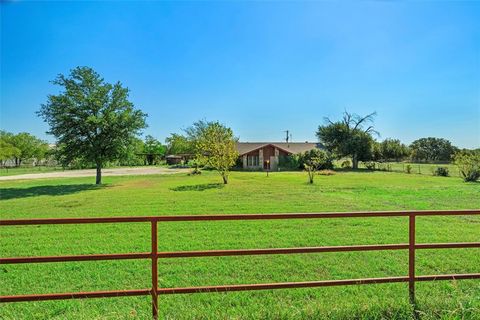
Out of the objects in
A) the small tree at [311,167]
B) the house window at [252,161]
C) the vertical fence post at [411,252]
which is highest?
the house window at [252,161]

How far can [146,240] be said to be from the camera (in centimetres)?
728

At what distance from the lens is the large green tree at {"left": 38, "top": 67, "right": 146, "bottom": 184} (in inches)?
931

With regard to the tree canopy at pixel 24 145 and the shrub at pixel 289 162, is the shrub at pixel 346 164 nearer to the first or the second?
the shrub at pixel 289 162

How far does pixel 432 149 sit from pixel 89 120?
246 feet

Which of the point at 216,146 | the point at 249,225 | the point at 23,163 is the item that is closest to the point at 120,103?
the point at 216,146

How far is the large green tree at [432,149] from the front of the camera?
69.1 m

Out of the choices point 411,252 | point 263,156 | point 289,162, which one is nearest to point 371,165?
point 289,162

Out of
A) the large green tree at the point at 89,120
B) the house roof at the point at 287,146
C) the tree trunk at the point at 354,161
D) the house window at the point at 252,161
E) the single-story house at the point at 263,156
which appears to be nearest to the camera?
the large green tree at the point at 89,120

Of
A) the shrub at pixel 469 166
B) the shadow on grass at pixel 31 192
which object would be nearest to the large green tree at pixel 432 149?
the shrub at pixel 469 166

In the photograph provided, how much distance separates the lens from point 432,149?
72.8 metres

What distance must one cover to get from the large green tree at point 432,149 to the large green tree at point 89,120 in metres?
66.1

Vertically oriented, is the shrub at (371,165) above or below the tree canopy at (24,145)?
below

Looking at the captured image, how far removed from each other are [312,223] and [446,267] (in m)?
3.96

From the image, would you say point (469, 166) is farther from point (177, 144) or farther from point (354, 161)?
point (177, 144)
